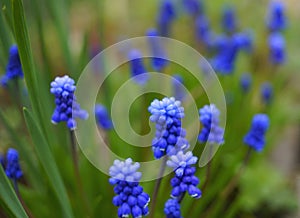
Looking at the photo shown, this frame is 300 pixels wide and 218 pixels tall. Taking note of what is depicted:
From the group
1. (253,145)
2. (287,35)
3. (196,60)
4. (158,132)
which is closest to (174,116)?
(158,132)

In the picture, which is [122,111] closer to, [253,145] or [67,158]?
[67,158]

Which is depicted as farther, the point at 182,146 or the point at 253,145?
the point at 253,145

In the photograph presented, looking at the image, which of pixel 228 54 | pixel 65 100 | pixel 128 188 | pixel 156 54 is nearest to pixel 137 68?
pixel 156 54

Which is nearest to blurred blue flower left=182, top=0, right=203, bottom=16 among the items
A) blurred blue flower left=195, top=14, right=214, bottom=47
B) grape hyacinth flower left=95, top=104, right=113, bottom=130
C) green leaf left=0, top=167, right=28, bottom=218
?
blurred blue flower left=195, top=14, right=214, bottom=47

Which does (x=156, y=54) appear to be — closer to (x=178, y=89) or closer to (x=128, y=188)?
(x=178, y=89)

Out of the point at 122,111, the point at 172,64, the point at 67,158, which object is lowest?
the point at 67,158

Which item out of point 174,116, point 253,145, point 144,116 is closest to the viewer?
point 174,116

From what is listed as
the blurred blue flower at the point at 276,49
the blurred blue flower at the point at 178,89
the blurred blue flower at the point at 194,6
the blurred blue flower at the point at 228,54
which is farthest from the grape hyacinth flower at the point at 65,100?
the blurred blue flower at the point at 194,6
